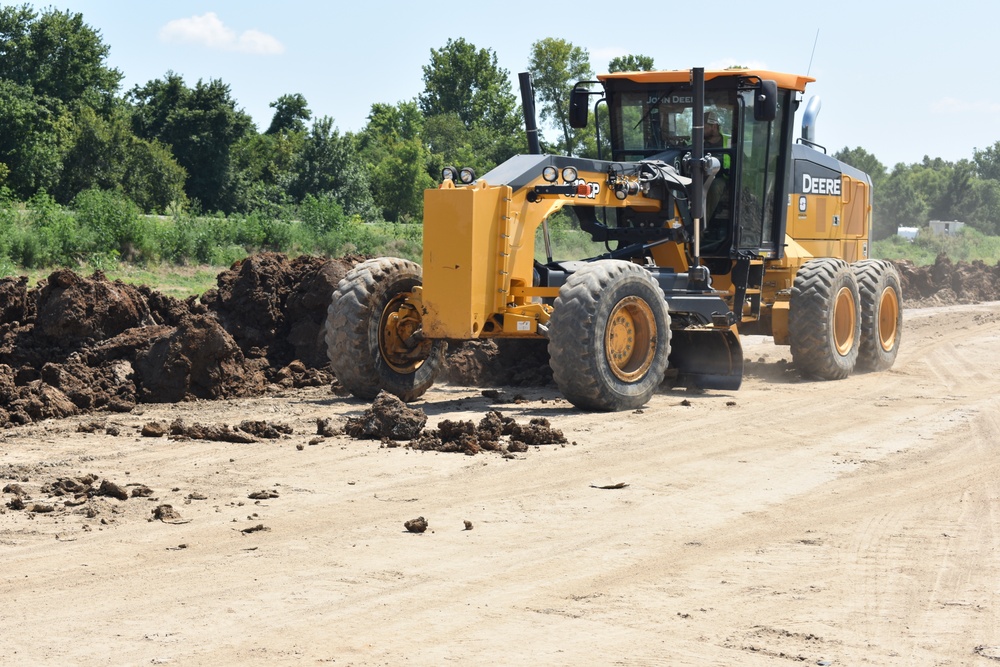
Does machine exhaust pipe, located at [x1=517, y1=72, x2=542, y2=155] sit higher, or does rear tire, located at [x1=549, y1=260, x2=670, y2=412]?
machine exhaust pipe, located at [x1=517, y1=72, x2=542, y2=155]

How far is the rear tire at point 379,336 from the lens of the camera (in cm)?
1213

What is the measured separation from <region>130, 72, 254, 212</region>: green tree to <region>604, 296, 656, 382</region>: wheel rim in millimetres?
42145

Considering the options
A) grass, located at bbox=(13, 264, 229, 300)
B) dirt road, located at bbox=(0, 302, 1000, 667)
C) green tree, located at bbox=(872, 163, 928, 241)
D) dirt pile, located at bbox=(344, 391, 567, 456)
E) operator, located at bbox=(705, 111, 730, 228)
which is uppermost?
green tree, located at bbox=(872, 163, 928, 241)

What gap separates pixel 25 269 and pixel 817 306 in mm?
15868

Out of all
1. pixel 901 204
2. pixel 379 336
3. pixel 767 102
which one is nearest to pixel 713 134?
pixel 767 102

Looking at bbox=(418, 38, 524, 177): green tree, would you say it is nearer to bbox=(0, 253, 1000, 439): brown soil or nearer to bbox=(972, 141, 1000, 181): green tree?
bbox=(0, 253, 1000, 439): brown soil


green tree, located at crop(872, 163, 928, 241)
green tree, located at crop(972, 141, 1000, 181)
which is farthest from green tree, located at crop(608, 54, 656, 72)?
green tree, located at crop(972, 141, 1000, 181)

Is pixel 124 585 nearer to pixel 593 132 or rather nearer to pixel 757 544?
pixel 757 544

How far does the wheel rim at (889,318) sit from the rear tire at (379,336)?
21.6 feet

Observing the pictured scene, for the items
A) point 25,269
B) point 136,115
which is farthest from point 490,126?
point 25,269

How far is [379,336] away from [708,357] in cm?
376

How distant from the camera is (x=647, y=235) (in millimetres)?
13945

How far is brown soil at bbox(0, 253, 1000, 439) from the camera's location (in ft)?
39.2

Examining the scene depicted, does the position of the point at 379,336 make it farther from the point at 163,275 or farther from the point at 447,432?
the point at 163,275
